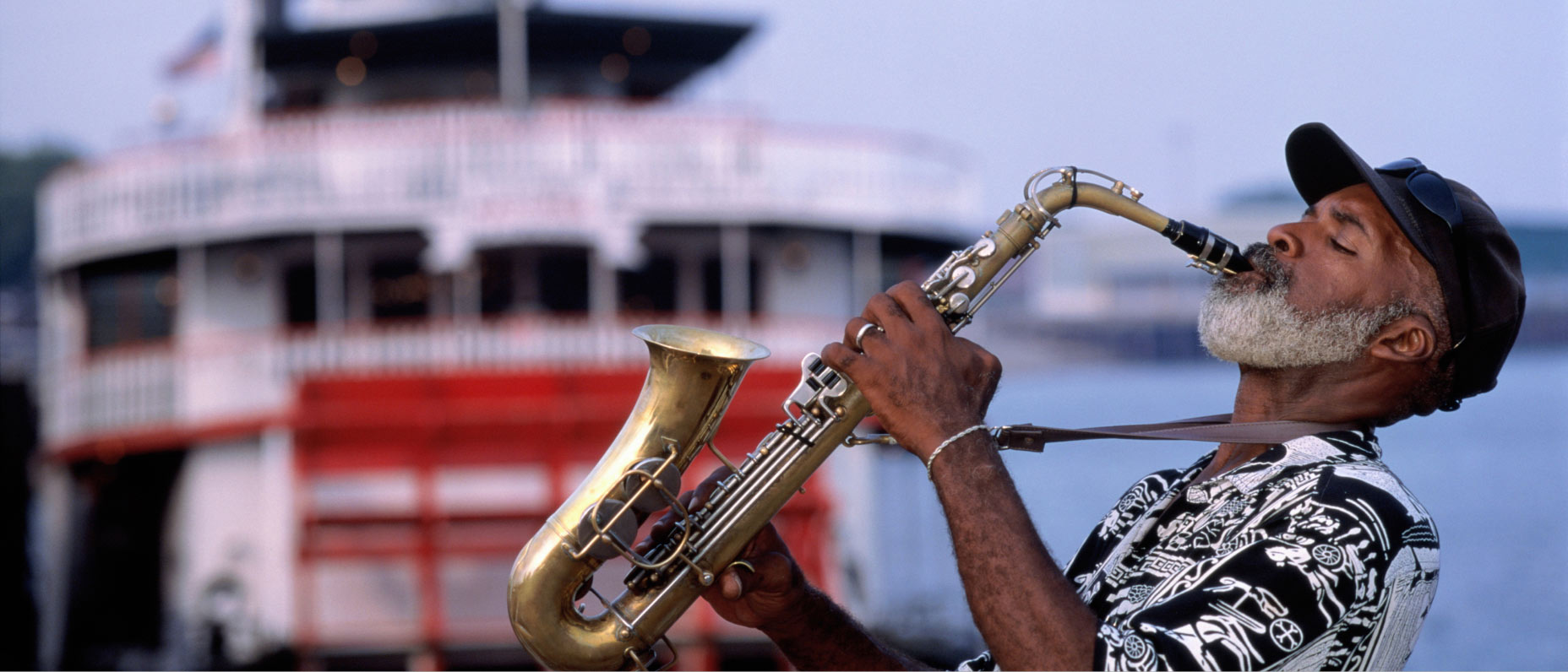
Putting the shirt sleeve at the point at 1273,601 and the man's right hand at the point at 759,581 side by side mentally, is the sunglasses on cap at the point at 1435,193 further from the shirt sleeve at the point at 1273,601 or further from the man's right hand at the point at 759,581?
the man's right hand at the point at 759,581

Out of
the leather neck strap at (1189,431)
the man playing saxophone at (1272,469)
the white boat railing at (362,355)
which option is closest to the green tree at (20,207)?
the white boat railing at (362,355)

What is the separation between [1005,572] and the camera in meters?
1.74

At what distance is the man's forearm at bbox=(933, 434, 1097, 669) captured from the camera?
1698 mm

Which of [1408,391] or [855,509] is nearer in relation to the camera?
[1408,391]

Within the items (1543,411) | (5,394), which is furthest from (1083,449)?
(5,394)

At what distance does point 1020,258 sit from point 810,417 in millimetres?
484

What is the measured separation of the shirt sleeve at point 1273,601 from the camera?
166cm

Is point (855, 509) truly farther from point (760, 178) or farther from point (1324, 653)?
point (1324, 653)

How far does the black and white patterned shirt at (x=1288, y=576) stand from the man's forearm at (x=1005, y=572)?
54mm

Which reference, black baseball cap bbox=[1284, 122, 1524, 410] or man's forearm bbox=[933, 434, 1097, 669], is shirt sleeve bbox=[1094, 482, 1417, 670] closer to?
man's forearm bbox=[933, 434, 1097, 669]

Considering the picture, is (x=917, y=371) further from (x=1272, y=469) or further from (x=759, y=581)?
(x=759, y=581)

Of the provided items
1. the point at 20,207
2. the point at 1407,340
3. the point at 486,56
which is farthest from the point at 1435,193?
the point at 20,207

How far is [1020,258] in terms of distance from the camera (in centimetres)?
247

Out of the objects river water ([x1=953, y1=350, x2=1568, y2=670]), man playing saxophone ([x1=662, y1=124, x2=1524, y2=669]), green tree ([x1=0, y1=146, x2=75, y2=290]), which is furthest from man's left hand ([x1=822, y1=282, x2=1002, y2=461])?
green tree ([x1=0, y1=146, x2=75, y2=290])
